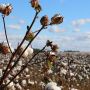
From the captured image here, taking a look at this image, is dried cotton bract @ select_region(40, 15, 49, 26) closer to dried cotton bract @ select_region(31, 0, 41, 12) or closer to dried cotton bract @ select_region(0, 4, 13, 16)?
dried cotton bract @ select_region(31, 0, 41, 12)

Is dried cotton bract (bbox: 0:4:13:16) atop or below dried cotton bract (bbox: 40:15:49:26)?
atop

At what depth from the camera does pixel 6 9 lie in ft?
9.70

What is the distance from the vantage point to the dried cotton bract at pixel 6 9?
293 cm

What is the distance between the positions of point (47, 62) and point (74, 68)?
59.2 feet

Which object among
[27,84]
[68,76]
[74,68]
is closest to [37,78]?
[68,76]

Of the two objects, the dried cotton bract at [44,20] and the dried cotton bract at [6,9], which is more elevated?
the dried cotton bract at [6,9]

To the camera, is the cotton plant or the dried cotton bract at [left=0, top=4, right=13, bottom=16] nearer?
the cotton plant

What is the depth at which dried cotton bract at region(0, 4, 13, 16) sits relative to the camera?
293 cm

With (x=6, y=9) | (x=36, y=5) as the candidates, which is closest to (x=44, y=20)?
(x=36, y=5)

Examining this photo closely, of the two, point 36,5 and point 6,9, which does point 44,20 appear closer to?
point 36,5

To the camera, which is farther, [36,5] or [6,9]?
[6,9]

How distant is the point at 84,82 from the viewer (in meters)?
17.1

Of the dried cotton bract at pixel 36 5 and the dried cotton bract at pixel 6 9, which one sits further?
the dried cotton bract at pixel 6 9

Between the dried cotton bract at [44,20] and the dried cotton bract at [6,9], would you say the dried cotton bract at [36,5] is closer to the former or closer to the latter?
the dried cotton bract at [44,20]
